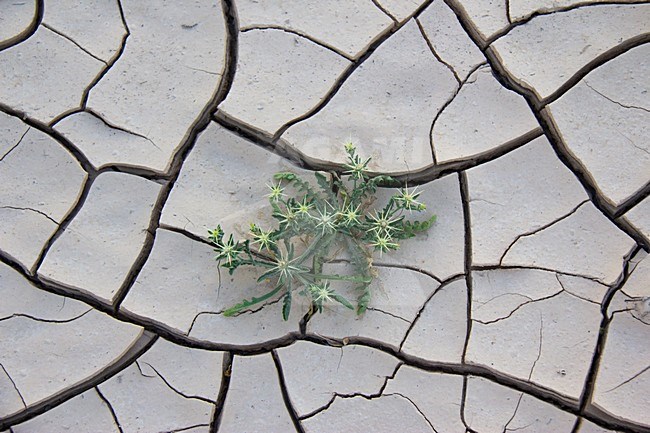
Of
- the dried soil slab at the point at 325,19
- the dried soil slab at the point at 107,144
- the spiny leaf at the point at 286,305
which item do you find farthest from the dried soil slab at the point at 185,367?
the dried soil slab at the point at 325,19

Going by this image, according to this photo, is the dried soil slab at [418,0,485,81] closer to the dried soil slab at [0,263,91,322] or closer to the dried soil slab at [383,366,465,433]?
the dried soil slab at [383,366,465,433]

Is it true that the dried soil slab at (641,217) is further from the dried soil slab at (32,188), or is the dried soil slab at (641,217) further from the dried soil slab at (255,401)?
the dried soil slab at (32,188)

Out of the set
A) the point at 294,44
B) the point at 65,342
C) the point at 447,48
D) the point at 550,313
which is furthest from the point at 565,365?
the point at 65,342

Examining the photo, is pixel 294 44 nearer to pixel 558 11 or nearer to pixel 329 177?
pixel 329 177

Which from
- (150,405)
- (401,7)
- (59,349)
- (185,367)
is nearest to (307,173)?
(401,7)

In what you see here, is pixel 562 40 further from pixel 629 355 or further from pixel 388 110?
pixel 629 355

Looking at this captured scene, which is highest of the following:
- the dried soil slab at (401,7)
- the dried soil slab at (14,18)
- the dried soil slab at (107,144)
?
the dried soil slab at (401,7)

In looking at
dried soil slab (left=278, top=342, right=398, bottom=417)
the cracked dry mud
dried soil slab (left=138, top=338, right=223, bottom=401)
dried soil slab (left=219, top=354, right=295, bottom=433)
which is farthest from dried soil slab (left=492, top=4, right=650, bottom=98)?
Result: dried soil slab (left=138, top=338, right=223, bottom=401)
